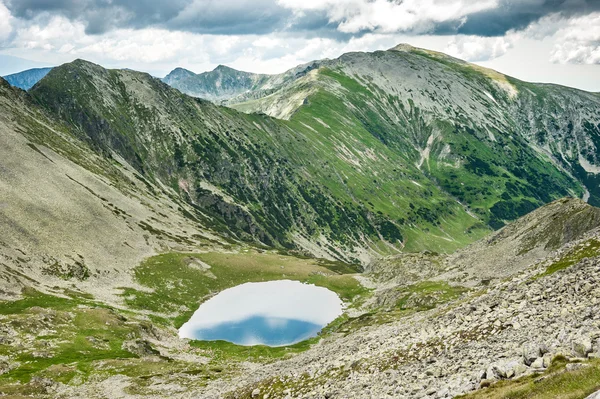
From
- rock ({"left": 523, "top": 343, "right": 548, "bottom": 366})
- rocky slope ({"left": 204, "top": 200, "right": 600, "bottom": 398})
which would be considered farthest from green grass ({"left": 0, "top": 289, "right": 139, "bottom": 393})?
rock ({"left": 523, "top": 343, "right": 548, "bottom": 366})

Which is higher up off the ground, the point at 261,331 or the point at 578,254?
the point at 578,254

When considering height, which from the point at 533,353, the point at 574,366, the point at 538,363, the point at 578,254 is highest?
the point at 574,366

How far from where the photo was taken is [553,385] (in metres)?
23.0

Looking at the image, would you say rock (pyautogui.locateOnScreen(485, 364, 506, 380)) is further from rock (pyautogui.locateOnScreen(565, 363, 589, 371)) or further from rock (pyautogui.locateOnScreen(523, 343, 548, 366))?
rock (pyautogui.locateOnScreen(565, 363, 589, 371))

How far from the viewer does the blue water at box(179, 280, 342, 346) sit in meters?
127

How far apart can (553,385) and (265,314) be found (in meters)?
124

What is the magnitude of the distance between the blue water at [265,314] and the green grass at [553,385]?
3933 inches

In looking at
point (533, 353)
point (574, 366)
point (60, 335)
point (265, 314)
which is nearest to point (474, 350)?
point (533, 353)

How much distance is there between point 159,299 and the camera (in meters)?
145

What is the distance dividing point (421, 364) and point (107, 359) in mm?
74166

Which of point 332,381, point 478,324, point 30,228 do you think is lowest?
point 332,381

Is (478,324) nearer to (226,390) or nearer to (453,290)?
(226,390)

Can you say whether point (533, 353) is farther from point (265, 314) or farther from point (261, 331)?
point (265, 314)

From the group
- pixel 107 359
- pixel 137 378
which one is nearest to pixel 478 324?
pixel 137 378
